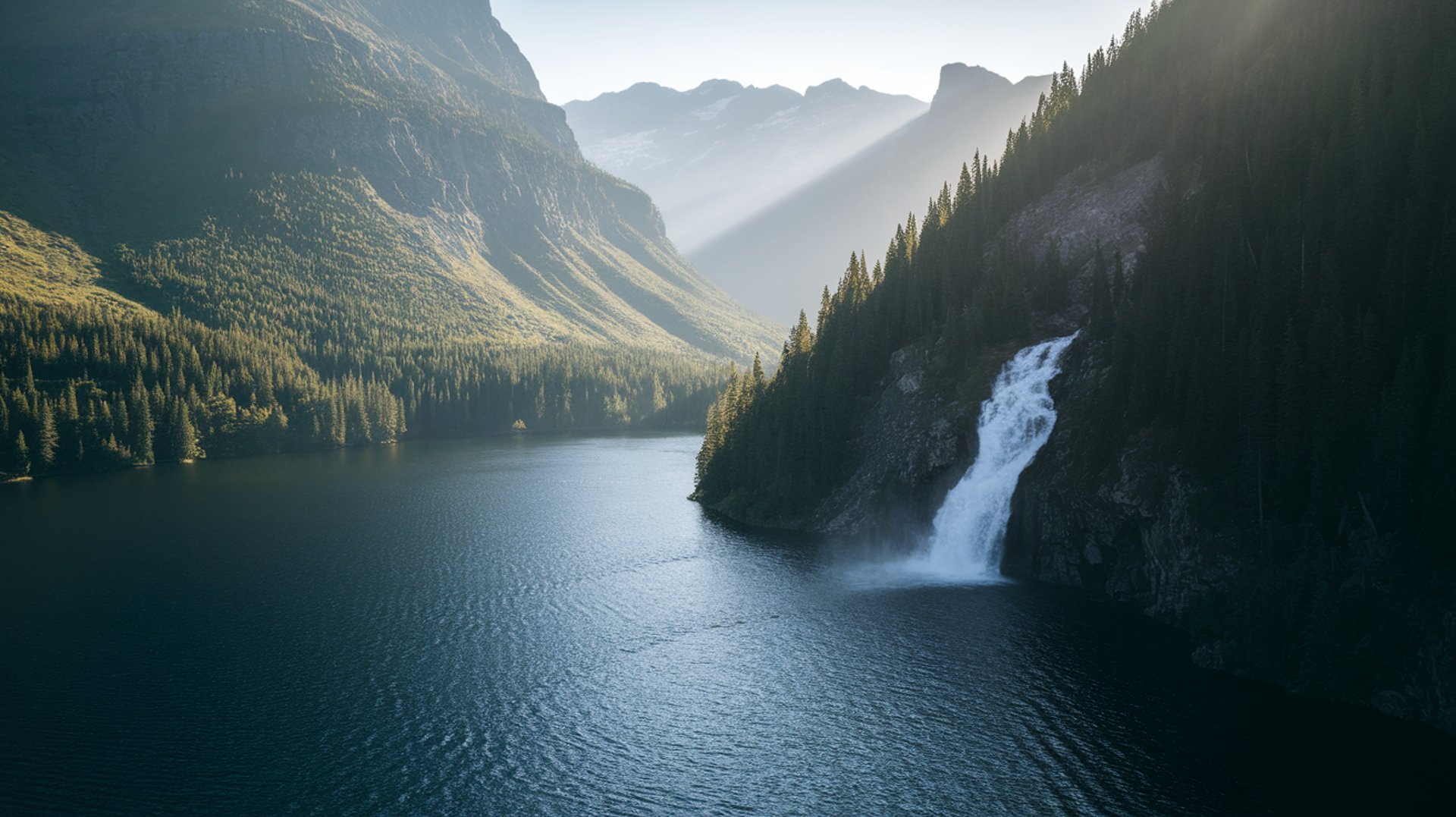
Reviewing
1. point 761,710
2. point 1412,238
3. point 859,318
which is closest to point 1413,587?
point 1412,238

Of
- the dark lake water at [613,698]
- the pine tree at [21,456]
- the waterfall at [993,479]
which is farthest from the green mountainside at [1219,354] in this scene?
the pine tree at [21,456]

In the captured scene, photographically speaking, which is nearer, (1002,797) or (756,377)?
(1002,797)

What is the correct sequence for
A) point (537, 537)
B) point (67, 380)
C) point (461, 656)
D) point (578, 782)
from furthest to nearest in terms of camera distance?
point (67, 380) < point (537, 537) < point (461, 656) < point (578, 782)

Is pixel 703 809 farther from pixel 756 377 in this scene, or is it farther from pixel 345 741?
pixel 756 377

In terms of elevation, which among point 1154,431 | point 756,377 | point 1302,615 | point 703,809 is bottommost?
point 703,809

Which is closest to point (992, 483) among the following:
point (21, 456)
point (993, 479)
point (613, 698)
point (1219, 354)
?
point (993, 479)

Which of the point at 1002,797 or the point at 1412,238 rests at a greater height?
the point at 1412,238
